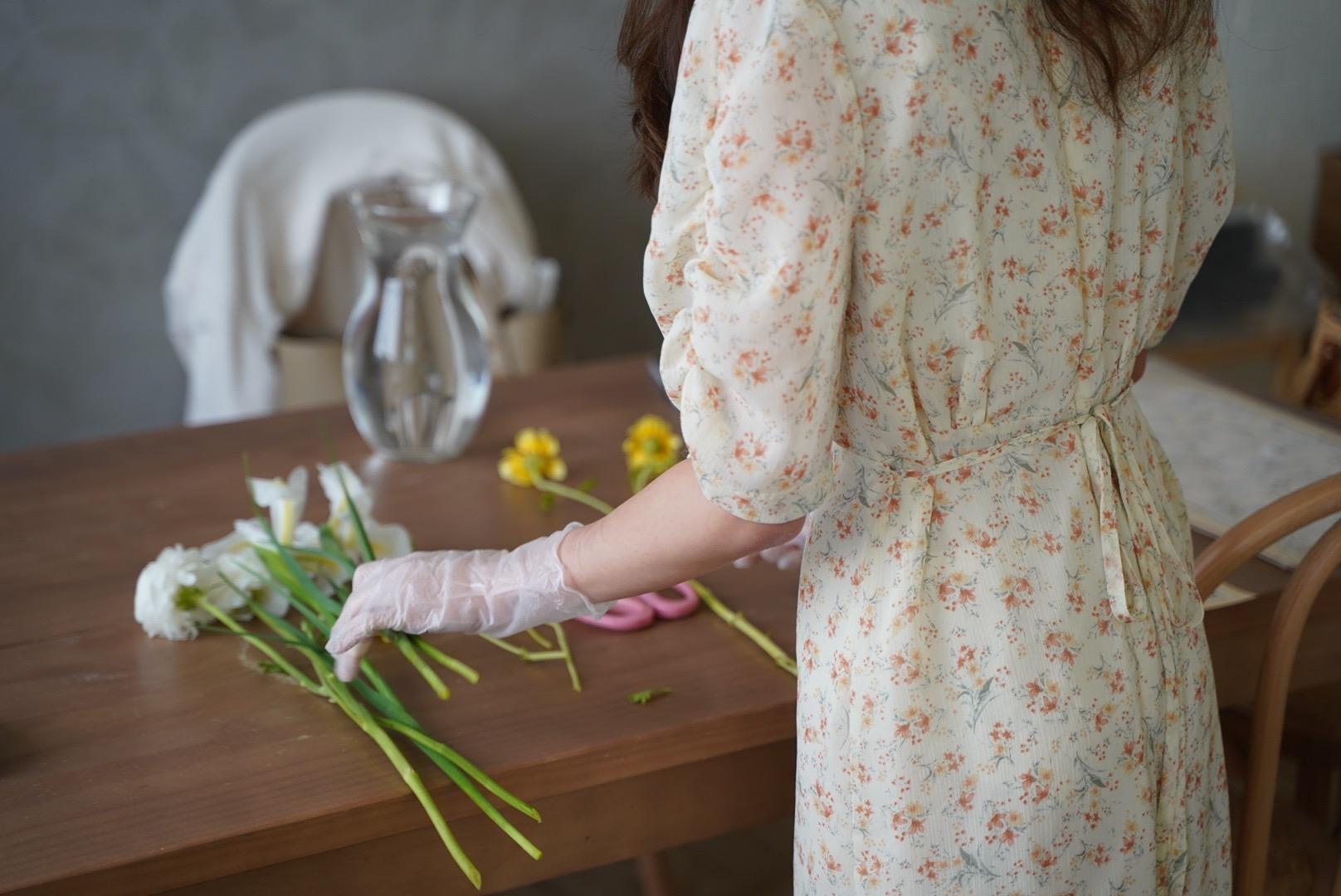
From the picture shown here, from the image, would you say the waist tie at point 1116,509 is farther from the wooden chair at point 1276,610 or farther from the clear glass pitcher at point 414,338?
the clear glass pitcher at point 414,338

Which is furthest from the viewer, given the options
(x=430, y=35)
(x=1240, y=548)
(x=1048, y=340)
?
(x=430, y=35)

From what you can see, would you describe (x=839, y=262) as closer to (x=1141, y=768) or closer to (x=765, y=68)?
(x=765, y=68)

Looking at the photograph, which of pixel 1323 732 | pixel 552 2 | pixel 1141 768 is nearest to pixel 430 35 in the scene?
pixel 552 2

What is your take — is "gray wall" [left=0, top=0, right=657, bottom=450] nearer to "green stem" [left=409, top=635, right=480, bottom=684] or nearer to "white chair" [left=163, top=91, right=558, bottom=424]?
"white chair" [left=163, top=91, right=558, bottom=424]

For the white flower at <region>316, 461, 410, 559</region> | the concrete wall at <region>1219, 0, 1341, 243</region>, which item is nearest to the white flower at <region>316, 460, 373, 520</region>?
the white flower at <region>316, 461, 410, 559</region>

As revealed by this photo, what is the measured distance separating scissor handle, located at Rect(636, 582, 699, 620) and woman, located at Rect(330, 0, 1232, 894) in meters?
0.24

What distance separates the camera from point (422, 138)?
110 inches

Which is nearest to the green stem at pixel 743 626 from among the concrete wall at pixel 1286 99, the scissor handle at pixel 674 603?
the scissor handle at pixel 674 603

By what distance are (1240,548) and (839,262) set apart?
0.57 m

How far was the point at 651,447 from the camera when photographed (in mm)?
1468

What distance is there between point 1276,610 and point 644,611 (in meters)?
0.55

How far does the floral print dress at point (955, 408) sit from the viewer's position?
747mm

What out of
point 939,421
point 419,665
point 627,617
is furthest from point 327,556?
point 939,421

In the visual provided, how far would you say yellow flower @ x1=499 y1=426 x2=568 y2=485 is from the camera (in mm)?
1461
